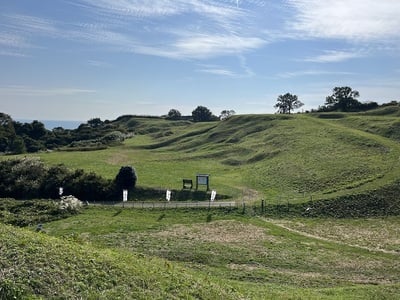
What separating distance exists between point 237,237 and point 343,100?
9563cm

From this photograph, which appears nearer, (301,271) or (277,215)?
(301,271)

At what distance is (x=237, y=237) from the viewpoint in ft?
100.0

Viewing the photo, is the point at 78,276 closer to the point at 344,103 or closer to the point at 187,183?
the point at 187,183

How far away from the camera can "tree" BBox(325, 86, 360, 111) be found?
11388 cm

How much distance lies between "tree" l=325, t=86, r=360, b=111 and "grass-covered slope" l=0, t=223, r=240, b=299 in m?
106

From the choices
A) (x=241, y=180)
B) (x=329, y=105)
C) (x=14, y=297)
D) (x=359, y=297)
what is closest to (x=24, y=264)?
(x=14, y=297)

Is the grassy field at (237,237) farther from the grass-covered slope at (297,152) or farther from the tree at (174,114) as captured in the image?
the tree at (174,114)

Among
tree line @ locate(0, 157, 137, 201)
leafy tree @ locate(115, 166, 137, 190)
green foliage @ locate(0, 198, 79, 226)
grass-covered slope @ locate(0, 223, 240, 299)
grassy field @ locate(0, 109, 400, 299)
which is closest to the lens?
grass-covered slope @ locate(0, 223, 240, 299)

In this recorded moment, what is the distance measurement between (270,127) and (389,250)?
57065mm

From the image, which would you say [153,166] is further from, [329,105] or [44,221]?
[329,105]

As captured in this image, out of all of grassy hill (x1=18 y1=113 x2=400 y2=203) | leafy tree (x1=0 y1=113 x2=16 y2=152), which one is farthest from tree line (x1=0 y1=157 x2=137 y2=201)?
leafy tree (x1=0 y1=113 x2=16 y2=152)

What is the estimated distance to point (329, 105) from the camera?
393 feet

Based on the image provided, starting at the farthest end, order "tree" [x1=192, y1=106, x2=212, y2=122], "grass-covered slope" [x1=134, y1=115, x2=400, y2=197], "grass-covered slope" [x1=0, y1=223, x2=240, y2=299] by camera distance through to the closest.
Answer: "tree" [x1=192, y1=106, x2=212, y2=122], "grass-covered slope" [x1=134, y1=115, x2=400, y2=197], "grass-covered slope" [x1=0, y1=223, x2=240, y2=299]

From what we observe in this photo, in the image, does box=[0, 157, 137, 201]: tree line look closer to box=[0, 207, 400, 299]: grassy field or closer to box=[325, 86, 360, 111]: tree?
box=[0, 207, 400, 299]: grassy field
